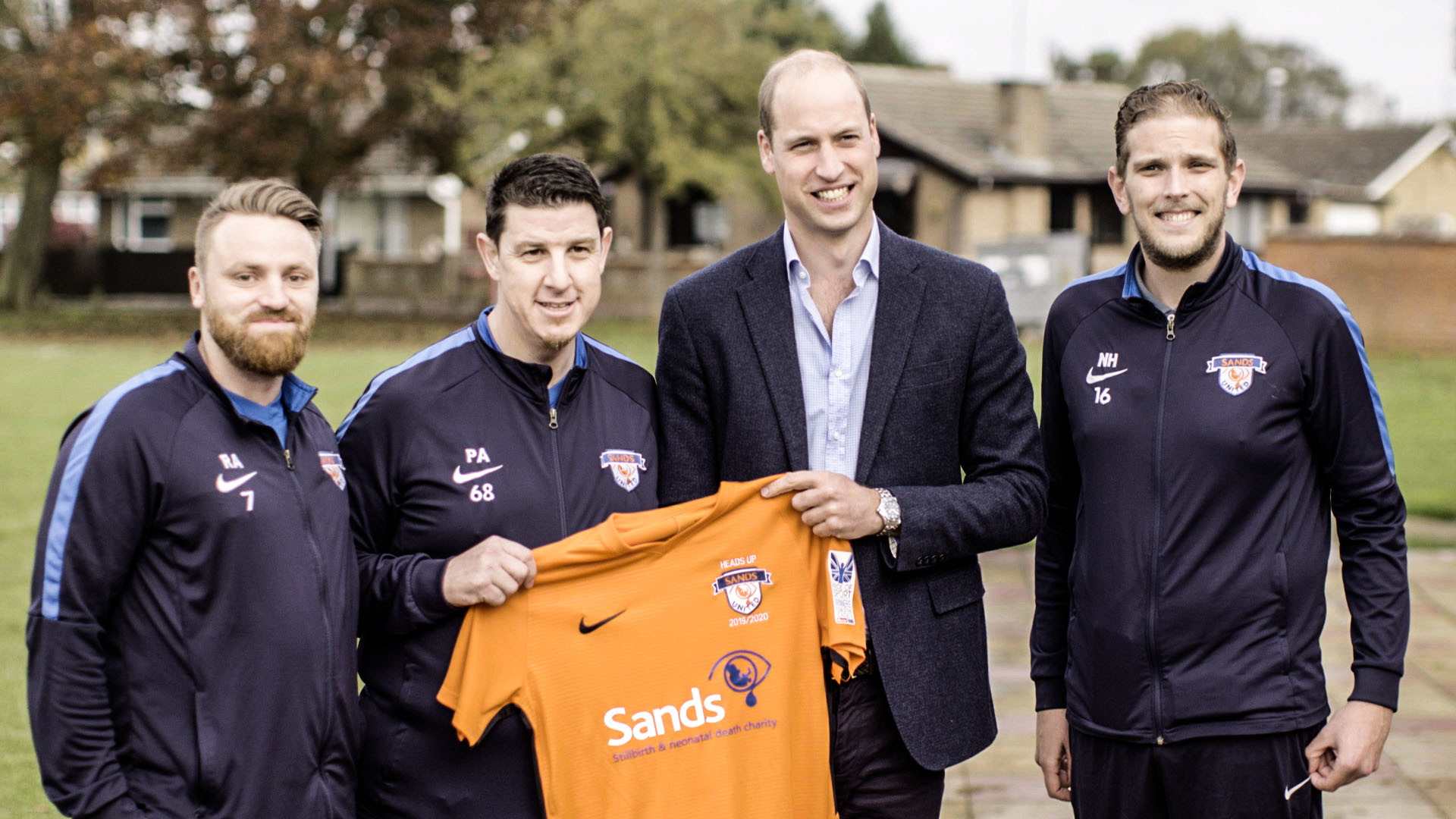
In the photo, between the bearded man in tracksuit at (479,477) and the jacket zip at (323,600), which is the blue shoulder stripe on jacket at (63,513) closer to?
the jacket zip at (323,600)

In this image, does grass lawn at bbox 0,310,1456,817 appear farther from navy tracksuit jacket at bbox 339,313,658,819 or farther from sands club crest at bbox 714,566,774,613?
sands club crest at bbox 714,566,774,613

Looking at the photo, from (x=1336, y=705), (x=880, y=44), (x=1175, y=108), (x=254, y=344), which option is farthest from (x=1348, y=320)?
(x=880, y=44)

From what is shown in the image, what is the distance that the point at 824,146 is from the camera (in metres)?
3.30

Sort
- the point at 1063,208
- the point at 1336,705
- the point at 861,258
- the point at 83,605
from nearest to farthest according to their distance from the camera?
the point at 83,605 → the point at 861,258 → the point at 1336,705 → the point at 1063,208

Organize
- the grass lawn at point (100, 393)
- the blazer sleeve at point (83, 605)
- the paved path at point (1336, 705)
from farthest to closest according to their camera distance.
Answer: the grass lawn at point (100, 393)
the paved path at point (1336, 705)
the blazer sleeve at point (83, 605)

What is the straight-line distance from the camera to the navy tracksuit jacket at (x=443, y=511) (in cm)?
320

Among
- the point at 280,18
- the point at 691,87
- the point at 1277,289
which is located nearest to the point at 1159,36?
the point at 691,87

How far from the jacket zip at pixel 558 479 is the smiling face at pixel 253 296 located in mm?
630

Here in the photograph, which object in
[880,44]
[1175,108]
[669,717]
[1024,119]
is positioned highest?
[880,44]

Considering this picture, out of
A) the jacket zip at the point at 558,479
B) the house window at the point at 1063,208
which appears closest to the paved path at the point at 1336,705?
the jacket zip at the point at 558,479

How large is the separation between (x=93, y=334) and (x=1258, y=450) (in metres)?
29.2

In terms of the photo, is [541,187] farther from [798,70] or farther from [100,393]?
[100,393]

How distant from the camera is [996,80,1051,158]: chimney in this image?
3691 centimetres

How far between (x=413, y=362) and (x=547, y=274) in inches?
16.8
